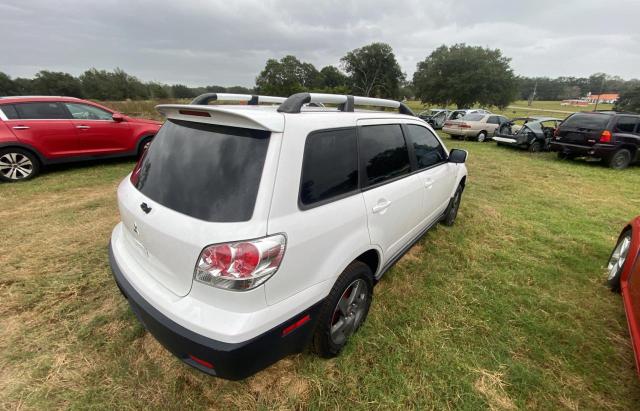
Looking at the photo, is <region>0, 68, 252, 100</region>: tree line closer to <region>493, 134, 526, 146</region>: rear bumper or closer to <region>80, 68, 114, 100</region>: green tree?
<region>80, 68, 114, 100</region>: green tree

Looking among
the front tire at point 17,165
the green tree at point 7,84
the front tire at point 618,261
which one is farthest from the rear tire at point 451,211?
the green tree at point 7,84

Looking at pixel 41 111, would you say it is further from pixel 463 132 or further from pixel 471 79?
pixel 471 79

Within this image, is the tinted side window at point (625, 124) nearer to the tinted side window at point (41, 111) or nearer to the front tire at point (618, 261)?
the front tire at point (618, 261)

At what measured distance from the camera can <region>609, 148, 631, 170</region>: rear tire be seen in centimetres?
834

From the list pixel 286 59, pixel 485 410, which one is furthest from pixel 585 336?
pixel 286 59

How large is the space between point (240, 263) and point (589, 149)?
1114cm

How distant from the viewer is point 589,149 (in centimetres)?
838

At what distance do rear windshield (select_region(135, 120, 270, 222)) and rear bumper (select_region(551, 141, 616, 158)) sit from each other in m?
10.9

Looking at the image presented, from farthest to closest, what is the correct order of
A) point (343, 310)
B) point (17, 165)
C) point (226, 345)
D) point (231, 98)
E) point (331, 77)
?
point (331, 77) < point (17, 165) < point (231, 98) < point (343, 310) < point (226, 345)

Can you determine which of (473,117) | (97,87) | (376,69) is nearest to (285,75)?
(376,69)

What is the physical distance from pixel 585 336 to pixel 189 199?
3.29m

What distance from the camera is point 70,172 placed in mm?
6172

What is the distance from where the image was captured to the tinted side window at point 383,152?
2.06 m

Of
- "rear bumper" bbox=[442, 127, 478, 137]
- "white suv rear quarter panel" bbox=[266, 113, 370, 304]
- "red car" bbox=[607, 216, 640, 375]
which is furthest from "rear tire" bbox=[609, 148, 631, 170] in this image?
"white suv rear quarter panel" bbox=[266, 113, 370, 304]
